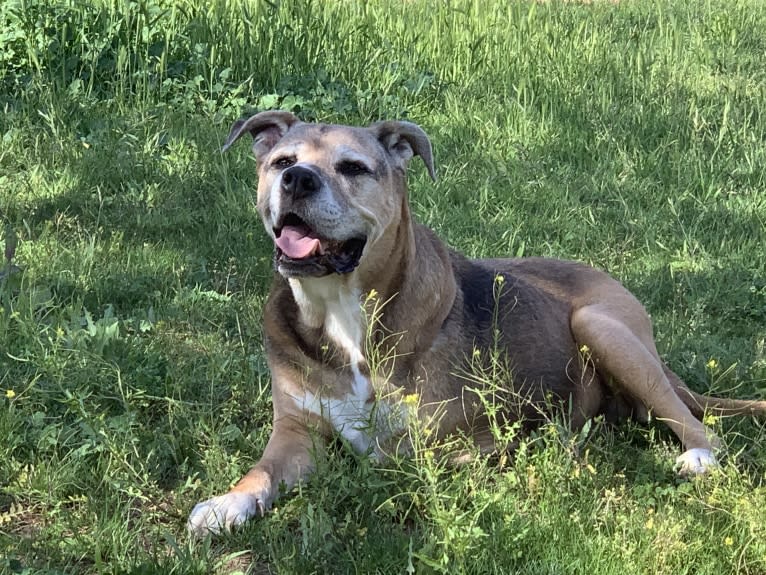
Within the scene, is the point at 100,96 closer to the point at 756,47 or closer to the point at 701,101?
the point at 701,101

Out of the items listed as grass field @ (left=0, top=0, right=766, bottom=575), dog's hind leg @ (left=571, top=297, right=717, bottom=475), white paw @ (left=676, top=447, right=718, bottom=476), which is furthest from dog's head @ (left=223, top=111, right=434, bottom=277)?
white paw @ (left=676, top=447, right=718, bottom=476)

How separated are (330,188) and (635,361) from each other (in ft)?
5.09

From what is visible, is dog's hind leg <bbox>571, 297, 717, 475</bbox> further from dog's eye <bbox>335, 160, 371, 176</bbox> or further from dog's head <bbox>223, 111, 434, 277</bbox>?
dog's eye <bbox>335, 160, 371, 176</bbox>

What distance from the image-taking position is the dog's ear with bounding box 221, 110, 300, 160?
4.43 meters

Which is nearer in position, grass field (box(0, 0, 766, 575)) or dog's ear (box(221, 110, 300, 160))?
grass field (box(0, 0, 766, 575))

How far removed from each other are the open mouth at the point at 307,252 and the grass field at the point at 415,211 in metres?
0.67

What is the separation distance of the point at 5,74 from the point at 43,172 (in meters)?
1.36

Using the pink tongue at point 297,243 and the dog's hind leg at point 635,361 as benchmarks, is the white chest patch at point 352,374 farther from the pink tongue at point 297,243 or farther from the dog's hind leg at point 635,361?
the dog's hind leg at point 635,361

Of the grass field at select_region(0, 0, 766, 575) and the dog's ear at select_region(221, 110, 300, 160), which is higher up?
the dog's ear at select_region(221, 110, 300, 160)

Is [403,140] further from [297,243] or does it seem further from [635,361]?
[635,361]

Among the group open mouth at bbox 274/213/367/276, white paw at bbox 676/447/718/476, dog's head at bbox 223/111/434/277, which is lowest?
white paw at bbox 676/447/718/476

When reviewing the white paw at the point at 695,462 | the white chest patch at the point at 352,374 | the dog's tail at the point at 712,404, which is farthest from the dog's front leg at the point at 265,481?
the dog's tail at the point at 712,404

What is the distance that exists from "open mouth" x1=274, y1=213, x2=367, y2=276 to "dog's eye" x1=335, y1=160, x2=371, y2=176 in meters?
0.31

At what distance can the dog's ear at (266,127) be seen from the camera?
14.5ft
